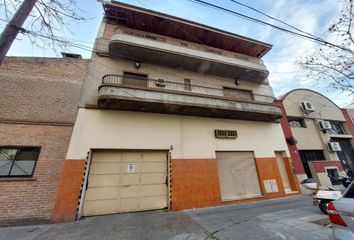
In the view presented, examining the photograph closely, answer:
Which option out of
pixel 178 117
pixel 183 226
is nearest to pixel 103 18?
pixel 178 117

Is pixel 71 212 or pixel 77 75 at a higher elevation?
pixel 77 75

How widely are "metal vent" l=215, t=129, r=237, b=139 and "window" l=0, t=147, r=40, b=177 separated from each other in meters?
8.46

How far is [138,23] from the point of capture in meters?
10.8

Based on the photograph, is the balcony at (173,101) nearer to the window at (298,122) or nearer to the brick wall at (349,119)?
the window at (298,122)

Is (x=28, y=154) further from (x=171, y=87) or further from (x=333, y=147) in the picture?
(x=333, y=147)

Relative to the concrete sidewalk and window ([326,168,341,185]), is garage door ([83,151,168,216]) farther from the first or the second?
window ([326,168,341,185])

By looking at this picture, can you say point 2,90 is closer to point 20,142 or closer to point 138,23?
point 20,142

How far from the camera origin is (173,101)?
8.19 meters

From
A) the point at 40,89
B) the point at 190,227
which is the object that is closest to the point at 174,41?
the point at 40,89

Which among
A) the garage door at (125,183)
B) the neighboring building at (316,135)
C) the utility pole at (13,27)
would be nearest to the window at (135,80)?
the garage door at (125,183)

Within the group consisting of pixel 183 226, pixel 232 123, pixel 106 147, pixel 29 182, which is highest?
pixel 232 123

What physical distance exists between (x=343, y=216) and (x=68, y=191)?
7.92 m

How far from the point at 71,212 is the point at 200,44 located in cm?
1262

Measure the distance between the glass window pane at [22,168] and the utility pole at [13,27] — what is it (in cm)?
493
